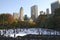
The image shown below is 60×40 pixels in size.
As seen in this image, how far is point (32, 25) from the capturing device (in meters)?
64.2

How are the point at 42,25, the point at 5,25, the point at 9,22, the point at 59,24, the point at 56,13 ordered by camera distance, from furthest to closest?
the point at 9,22 → the point at 5,25 → the point at 42,25 → the point at 56,13 → the point at 59,24

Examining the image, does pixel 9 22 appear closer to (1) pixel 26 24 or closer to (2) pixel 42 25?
(1) pixel 26 24

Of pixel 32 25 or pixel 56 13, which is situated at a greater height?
pixel 56 13

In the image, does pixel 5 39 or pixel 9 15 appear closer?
pixel 5 39

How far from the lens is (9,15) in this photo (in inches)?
2773

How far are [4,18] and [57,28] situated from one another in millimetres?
28294

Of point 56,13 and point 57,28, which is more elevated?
point 56,13

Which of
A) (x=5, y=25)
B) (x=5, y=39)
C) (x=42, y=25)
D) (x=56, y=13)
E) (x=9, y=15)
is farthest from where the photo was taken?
(x=9, y=15)

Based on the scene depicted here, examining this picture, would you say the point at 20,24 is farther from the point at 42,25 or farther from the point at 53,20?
the point at 53,20

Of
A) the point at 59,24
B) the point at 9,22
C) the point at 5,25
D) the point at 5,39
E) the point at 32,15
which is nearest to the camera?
the point at 5,39

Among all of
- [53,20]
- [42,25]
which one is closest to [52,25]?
[53,20]

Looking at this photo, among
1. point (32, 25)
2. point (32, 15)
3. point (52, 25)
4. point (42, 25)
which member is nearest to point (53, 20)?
point (52, 25)

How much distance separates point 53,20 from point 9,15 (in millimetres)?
27981

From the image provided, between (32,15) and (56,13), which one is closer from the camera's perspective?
(56,13)
